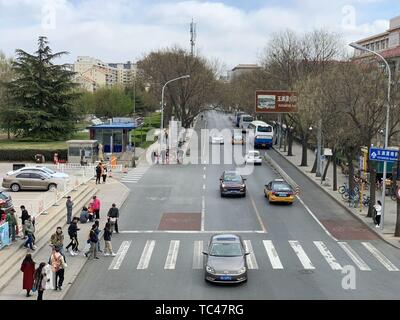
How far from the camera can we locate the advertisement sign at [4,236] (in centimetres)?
2048

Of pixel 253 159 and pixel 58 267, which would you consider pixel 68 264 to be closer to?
pixel 58 267

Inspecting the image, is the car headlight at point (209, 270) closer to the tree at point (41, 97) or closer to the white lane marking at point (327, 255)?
the white lane marking at point (327, 255)

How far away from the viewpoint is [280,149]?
217ft

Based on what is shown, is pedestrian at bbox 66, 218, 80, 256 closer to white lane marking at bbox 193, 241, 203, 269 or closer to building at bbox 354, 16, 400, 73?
white lane marking at bbox 193, 241, 203, 269

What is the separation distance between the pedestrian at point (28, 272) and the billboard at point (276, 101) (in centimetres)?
3822

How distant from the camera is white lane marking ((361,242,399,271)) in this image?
20.3m

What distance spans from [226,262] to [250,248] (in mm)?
4770

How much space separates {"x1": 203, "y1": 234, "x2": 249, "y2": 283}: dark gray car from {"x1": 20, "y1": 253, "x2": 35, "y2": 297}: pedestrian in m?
5.41

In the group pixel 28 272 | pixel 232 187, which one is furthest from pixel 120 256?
pixel 232 187

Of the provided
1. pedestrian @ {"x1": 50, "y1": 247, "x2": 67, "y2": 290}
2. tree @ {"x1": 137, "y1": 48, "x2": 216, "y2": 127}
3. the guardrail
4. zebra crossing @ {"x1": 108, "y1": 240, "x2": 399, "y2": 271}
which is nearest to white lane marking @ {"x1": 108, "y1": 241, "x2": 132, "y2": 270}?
zebra crossing @ {"x1": 108, "y1": 240, "x2": 399, "y2": 271}

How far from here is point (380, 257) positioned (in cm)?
2178

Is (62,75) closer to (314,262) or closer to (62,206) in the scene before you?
(62,206)
